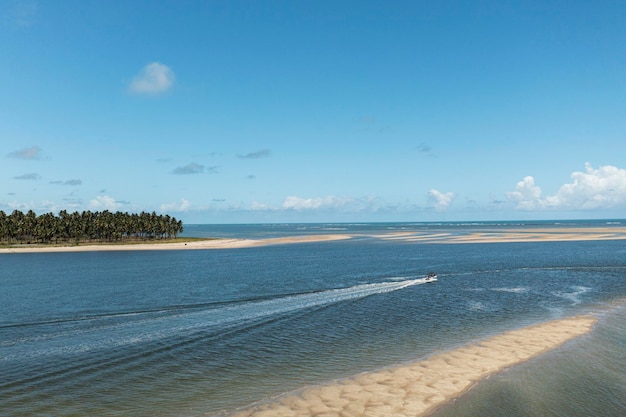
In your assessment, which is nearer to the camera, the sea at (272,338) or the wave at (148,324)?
the sea at (272,338)

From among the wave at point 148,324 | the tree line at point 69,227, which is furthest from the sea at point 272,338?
the tree line at point 69,227

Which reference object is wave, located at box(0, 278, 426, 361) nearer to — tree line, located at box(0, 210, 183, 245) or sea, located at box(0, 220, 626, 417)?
sea, located at box(0, 220, 626, 417)

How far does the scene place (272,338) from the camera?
33719mm

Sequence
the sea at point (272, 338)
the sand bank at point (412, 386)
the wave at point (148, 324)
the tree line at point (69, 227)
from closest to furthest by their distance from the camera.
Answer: the sand bank at point (412, 386), the sea at point (272, 338), the wave at point (148, 324), the tree line at point (69, 227)

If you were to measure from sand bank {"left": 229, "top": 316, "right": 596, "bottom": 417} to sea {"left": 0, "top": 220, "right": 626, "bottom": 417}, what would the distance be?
880mm

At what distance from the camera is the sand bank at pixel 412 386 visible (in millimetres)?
20219

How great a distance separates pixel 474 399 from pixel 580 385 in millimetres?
6614

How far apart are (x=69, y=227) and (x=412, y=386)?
7515 inches

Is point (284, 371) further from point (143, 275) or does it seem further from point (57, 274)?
point (57, 274)

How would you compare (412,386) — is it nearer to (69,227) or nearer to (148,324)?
(148,324)

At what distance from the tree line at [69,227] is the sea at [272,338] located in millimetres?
119955

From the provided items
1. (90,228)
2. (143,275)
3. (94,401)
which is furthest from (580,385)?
(90,228)

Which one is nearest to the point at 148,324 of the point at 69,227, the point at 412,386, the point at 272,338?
the point at 272,338

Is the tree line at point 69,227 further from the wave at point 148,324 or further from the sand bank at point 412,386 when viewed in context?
the sand bank at point 412,386
